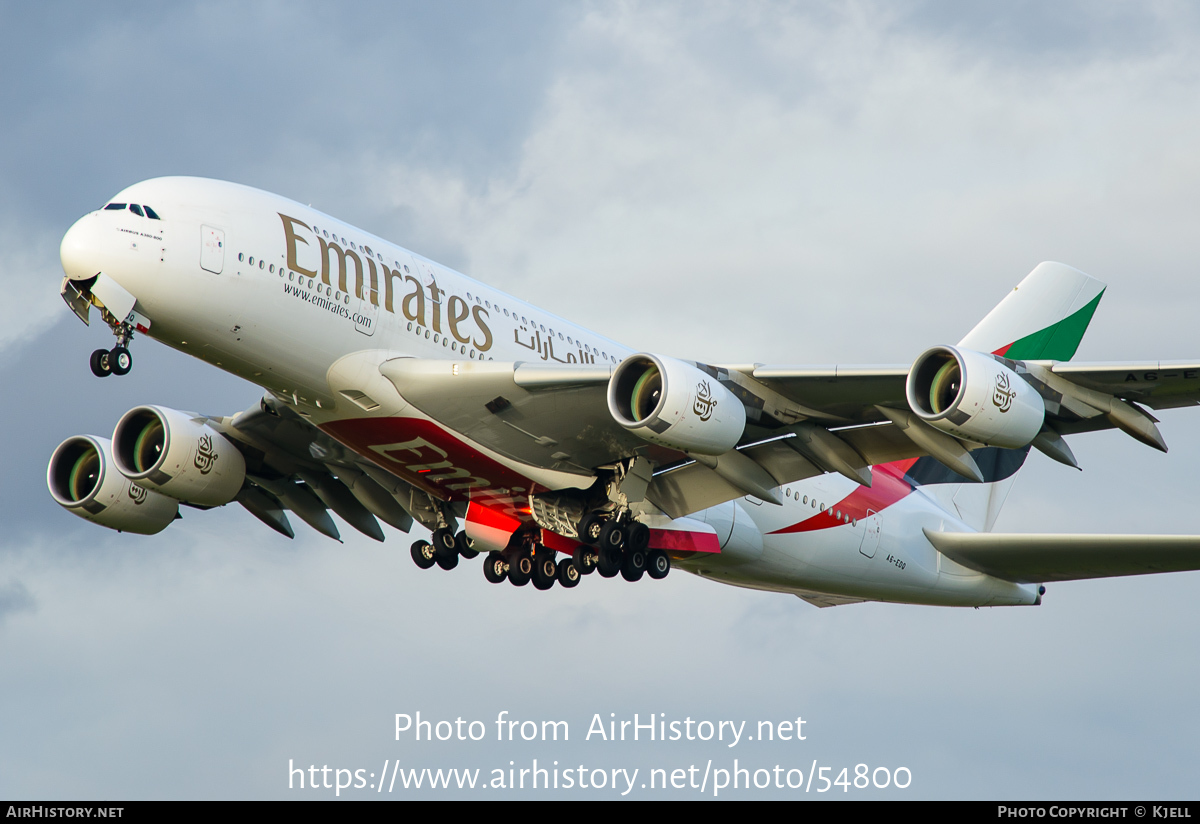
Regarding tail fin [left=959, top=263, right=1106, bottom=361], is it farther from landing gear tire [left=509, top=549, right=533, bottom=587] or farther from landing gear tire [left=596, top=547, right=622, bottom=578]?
landing gear tire [left=509, top=549, right=533, bottom=587]

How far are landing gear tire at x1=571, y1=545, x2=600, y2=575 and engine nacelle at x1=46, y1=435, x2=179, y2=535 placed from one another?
9.30 meters

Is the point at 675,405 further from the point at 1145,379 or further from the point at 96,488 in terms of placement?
the point at 96,488

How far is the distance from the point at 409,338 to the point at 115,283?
4.81m

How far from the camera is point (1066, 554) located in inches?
1101

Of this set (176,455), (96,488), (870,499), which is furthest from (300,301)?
(870,499)

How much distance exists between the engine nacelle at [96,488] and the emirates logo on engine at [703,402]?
13.4 m

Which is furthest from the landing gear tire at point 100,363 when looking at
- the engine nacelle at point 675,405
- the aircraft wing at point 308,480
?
the engine nacelle at point 675,405

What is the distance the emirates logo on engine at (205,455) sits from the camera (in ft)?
91.1

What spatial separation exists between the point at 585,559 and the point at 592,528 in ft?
3.92

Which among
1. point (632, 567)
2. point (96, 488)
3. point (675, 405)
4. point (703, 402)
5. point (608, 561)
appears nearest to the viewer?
point (675, 405)

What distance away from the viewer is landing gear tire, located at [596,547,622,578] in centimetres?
2498

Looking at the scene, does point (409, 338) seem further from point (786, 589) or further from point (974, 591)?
point (974, 591)

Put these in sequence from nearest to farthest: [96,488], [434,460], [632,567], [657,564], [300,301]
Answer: [300,301] → [434,460] → [632,567] → [657,564] → [96,488]

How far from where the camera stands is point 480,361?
2338 centimetres
